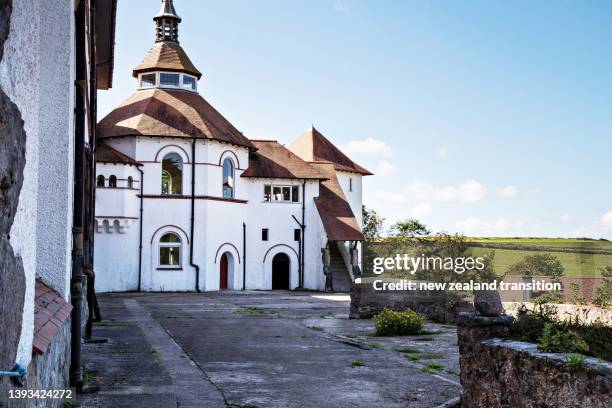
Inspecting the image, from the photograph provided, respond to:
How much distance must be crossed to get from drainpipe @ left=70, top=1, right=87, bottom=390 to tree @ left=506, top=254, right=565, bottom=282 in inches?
441

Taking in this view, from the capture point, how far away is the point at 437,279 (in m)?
23.1

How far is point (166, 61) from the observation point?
150 ft

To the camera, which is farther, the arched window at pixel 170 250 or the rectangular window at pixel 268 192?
the rectangular window at pixel 268 192

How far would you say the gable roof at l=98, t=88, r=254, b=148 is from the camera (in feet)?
136

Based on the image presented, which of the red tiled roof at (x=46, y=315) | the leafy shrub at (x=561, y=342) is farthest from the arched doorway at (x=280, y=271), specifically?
the leafy shrub at (x=561, y=342)

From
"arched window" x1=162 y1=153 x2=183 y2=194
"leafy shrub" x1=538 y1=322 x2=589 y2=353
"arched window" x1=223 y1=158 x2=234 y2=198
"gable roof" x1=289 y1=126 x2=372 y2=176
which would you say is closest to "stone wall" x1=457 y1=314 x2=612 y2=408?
"leafy shrub" x1=538 y1=322 x2=589 y2=353

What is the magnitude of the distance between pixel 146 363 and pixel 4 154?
32.7ft

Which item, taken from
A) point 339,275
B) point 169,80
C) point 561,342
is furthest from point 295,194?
point 561,342

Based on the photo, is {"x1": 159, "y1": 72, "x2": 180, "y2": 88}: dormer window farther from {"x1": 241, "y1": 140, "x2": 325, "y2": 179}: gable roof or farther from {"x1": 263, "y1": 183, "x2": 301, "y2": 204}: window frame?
{"x1": 263, "y1": 183, "x2": 301, "y2": 204}: window frame

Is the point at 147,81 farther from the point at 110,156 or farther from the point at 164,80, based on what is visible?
the point at 110,156

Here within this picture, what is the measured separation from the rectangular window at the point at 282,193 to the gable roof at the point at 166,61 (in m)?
8.44

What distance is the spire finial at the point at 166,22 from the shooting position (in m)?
48.2

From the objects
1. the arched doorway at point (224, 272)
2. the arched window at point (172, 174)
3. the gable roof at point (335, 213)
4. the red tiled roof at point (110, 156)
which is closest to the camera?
the red tiled roof at point (110, 156)

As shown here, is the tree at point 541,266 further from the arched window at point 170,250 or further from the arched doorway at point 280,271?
the arched doorway at point 280,271
